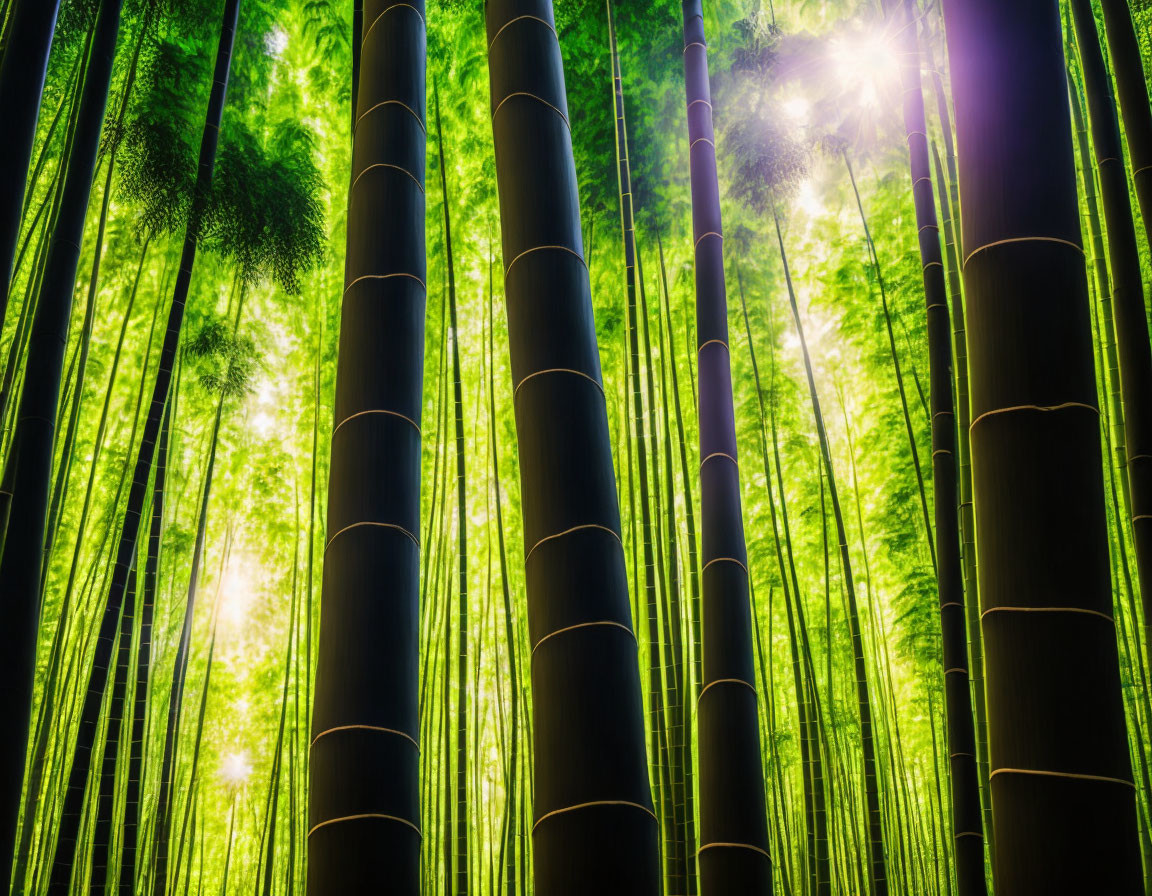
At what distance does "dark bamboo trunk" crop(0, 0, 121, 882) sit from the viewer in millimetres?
2066

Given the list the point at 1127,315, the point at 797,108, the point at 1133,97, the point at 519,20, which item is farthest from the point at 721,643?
the point at 797,108

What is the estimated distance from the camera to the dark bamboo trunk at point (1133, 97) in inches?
99.3

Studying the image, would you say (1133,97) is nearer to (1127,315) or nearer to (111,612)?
(1127,315)

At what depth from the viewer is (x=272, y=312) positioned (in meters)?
5.21

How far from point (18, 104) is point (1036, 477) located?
2.21 metres

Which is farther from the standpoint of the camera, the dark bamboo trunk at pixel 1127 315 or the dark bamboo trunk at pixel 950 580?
the dark bamboo trunk at pixel 950 580

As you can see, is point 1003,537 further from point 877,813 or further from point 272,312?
point 272,312

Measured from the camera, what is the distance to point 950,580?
119 inches

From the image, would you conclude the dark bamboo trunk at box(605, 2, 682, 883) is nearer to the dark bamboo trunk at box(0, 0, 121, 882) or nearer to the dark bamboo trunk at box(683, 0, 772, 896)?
the dark bamboo trunk at box(683, 0, 772, 896)

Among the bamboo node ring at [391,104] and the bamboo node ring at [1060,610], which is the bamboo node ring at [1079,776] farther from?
A: the bamboo node ring at [391,104]

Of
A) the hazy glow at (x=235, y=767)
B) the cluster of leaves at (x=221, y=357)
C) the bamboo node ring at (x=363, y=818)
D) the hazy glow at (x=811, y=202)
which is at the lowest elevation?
the bamboo node ring at (x=363, y=818)

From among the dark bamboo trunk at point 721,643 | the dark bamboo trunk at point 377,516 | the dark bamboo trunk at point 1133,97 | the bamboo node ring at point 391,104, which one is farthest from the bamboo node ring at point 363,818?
the dark bamboo trunk at point 1133,97

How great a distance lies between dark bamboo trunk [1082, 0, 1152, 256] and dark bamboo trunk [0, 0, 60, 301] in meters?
2.81

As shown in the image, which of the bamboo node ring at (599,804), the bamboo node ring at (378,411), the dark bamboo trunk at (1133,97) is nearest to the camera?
the bamboo node ring at (599,804)
